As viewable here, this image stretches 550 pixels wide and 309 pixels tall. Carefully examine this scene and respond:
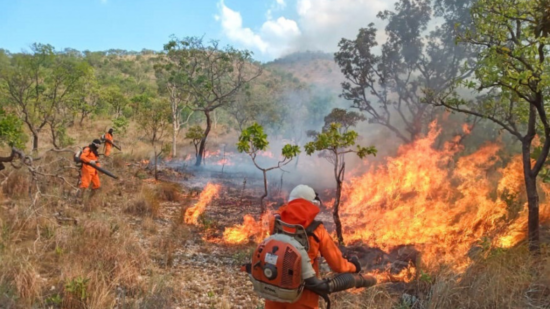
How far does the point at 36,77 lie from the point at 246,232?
515 inches

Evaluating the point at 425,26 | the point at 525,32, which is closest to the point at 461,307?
the point at 525,32

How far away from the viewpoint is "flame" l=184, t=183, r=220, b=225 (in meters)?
10.8

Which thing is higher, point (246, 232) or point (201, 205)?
point (201, 205)

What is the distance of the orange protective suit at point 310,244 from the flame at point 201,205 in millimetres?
7695

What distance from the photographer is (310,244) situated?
3.37 metres

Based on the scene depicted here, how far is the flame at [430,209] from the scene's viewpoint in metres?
8.20

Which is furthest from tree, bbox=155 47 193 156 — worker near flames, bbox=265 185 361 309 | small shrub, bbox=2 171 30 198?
worker near flames, bbox=265 185 361 309

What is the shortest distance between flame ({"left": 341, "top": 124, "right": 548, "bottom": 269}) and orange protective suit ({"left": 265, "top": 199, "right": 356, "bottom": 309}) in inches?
126

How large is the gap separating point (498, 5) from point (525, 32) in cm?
78

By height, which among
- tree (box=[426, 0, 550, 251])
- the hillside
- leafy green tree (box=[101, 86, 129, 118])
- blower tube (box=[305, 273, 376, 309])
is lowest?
blower tube (box=[305, 273, 376, 309])

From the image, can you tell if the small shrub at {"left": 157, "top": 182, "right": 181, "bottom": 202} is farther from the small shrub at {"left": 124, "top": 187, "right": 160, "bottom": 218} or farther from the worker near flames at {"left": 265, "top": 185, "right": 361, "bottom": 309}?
the worker near flames at {"left": 265, "top": 185, "right": 361, "bottom": 309}

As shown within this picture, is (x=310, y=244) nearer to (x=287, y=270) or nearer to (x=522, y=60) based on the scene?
(x=287, y=270)

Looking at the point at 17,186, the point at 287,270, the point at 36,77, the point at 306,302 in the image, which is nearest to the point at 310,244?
the point at 287,270

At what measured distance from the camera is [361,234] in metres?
9.80
